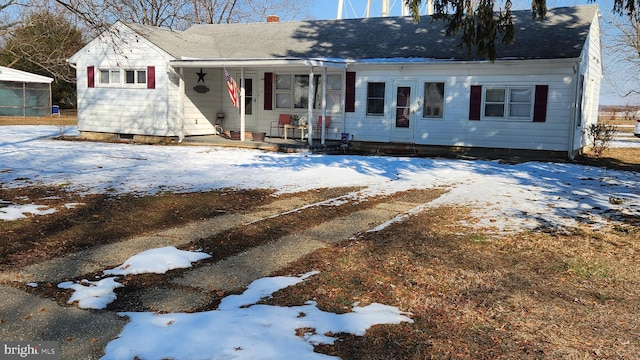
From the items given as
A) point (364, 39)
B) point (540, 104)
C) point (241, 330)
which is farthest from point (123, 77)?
point (241, 330)

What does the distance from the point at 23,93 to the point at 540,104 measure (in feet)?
107

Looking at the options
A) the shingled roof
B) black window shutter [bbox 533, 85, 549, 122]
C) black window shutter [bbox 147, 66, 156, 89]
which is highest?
the shingled roof

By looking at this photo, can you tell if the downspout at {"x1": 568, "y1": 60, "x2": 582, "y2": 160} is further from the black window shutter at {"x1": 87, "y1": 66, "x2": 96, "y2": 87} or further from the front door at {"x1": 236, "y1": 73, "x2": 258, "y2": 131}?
the black window shutter at {"x1": 87, "y1": 66, "x2": 96, "y2": 87}

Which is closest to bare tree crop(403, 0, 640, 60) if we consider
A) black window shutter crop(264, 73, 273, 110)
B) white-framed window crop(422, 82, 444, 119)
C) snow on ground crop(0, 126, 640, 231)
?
snow on ground crop(0, 126, 640, 231)

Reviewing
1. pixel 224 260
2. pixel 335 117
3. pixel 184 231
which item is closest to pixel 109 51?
pixel 335 117

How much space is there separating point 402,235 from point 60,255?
3861mm

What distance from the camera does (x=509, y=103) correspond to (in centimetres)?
1623

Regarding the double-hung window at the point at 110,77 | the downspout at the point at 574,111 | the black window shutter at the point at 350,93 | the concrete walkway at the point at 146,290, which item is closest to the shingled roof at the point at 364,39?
the downspout at the point at 574,111

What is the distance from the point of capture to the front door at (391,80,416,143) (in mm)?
17562

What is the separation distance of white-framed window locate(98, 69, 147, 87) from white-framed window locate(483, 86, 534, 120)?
1183 cm

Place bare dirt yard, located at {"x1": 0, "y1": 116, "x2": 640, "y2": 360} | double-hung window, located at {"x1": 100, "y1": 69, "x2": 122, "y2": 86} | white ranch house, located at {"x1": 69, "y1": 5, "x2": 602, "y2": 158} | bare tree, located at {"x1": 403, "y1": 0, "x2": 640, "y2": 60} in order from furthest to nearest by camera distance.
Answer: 1. double-hung window, located at {"x1": 100, "y1": 69, "x2": 122, "y2": 86}
2. white ranch house, located at {"x1": 69, "y1": 5, "x2": 602, "y2": 158}
3. bare tree, located at {"x1": 403, "y1": 0, "x2": 640, "y2": 60}
4. bare dirt yard, located at {"x1": 0, "y1": 116, "x2": 640, "y2": 360}

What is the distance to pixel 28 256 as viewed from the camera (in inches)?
217

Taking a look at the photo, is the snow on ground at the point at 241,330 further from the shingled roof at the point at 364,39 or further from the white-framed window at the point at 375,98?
the white-framed window at the point at 375,98

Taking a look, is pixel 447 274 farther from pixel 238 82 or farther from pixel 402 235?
pixel 238 82
